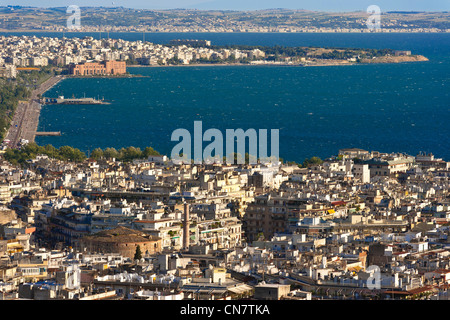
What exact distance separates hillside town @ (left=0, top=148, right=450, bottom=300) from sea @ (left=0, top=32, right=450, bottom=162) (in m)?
14.7

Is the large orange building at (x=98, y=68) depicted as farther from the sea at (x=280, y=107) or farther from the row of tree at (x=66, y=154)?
the row of tree at (x=66, y=154)

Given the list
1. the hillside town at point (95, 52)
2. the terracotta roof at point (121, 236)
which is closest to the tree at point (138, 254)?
the terracotta roof at point (121, 236)

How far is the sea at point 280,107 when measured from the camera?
59.1 meters

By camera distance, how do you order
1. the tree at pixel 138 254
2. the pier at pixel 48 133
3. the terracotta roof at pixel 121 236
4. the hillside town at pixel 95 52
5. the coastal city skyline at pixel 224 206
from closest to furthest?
the coastal city skyline at pixel 224 206
the tree at pixel 138 254
the terracotta roof at pixel 121 236
the pier at pixel 48 133
the hillside town at pixel 95 52

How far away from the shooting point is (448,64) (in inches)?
5463

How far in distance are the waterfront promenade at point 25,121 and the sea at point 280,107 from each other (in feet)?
2.25

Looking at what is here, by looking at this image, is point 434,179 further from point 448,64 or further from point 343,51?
point 343,51

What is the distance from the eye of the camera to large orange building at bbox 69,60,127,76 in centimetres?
12262

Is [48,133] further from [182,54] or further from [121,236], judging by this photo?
[182,54]

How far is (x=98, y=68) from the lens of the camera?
12631 cm

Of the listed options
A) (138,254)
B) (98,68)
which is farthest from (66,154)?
(98,68)

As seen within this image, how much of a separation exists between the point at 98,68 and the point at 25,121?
60390 millimetres
